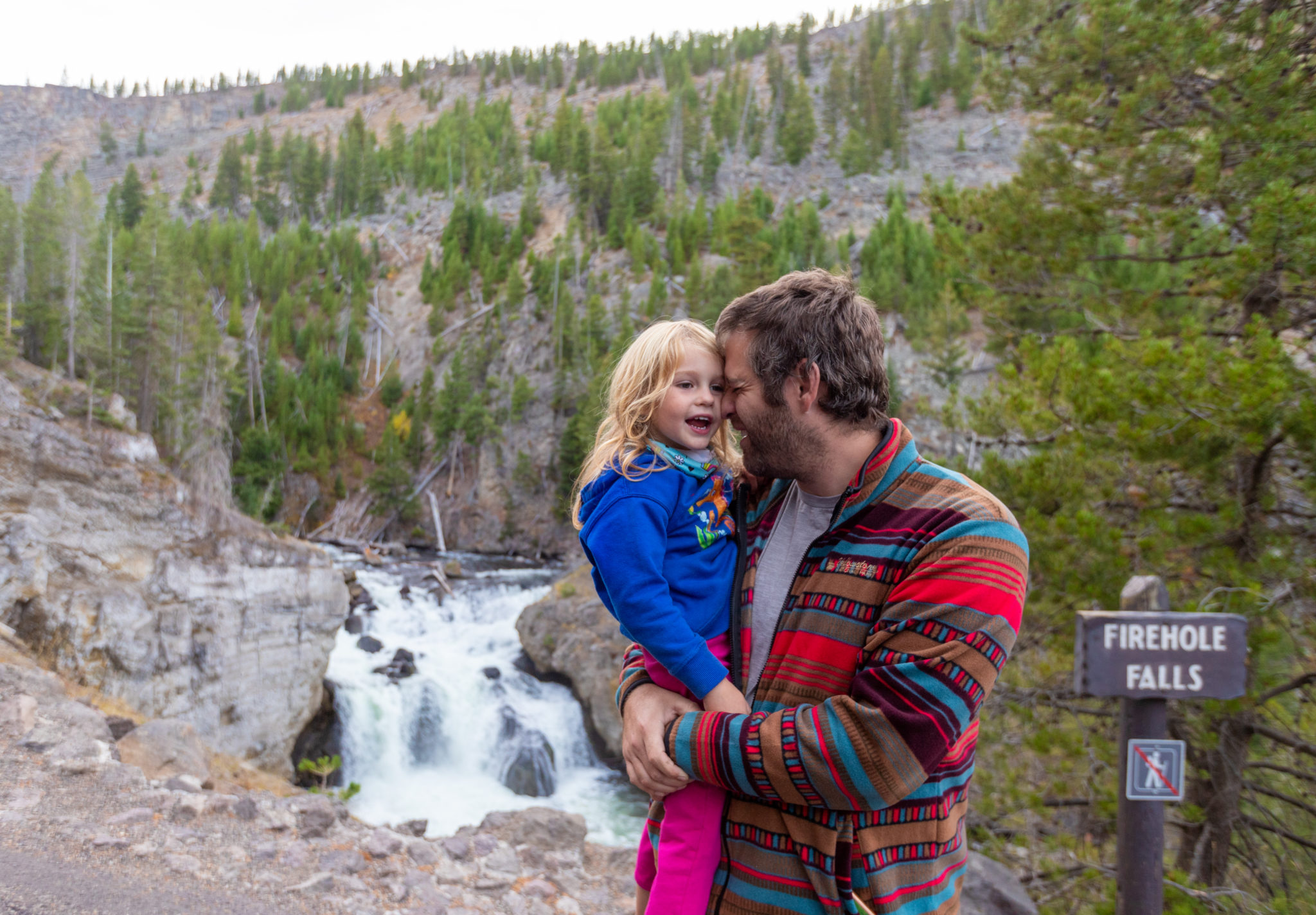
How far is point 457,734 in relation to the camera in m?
15.3

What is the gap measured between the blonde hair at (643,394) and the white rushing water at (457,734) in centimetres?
1173

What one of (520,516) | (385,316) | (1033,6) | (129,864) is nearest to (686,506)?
(129,864)

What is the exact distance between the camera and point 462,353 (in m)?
46.6

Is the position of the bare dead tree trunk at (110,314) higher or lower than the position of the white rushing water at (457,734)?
higher

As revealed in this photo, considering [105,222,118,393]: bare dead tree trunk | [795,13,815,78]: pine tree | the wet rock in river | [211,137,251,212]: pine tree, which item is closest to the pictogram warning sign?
the wet rock in river

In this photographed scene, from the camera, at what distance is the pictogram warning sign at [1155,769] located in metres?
3.04

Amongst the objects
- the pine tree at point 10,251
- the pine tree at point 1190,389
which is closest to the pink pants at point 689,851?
the pine tree at point 1190,389

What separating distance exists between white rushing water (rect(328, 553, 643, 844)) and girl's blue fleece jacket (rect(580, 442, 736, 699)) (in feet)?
39.0

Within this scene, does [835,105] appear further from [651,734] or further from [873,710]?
[873,710]

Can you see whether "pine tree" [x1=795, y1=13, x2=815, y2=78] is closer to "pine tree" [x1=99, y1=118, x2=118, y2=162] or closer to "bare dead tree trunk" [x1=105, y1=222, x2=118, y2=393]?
"bare dead tree trunk" [x1=105, y1=222, x2=118, y2=393]

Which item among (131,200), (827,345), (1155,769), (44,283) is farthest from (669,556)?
(131,200)

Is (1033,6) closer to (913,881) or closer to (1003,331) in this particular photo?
(1003,331)

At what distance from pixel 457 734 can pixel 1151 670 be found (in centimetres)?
1444

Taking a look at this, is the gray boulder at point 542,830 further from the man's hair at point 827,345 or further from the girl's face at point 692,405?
the man's hair at point 827,345
